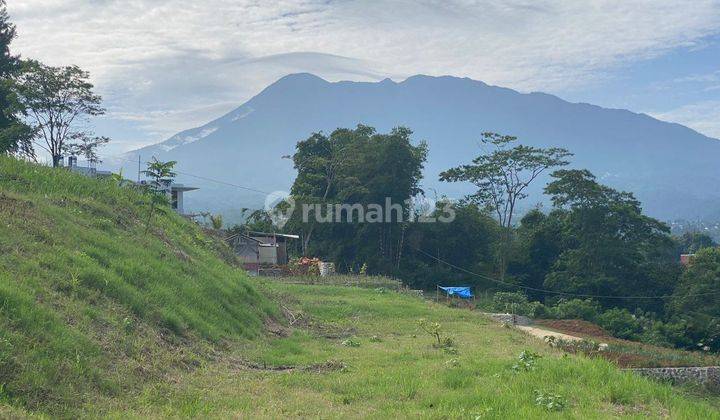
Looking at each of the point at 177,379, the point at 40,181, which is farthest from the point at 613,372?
the point at 40,181

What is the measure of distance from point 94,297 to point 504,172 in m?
43.6

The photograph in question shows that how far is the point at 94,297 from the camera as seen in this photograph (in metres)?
8.59

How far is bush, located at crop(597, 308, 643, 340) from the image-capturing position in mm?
30891

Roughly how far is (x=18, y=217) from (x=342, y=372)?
541 cm

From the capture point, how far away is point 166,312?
32.0 feet

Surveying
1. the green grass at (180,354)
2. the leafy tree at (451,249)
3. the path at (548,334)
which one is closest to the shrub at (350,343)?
the green grass at (180,354)

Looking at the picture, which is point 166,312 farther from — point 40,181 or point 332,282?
point 332,282

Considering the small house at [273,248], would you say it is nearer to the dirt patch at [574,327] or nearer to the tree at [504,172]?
the tree at [504,172]

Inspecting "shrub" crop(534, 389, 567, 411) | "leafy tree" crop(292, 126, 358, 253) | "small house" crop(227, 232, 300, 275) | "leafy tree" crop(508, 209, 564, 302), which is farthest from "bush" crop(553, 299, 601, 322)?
"shrub" crop(534, 389, 567, 411)

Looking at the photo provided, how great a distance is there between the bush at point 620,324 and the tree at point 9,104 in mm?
30262

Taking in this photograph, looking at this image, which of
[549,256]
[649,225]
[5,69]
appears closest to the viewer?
[5,69]

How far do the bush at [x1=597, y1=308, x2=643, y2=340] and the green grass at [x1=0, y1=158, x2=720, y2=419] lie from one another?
19229 millimetres

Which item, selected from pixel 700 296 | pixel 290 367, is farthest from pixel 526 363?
pixel 700 296

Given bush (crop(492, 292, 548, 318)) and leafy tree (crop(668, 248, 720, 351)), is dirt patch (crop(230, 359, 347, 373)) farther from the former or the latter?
leafy tree (crop(668, 248, 720, 351))
